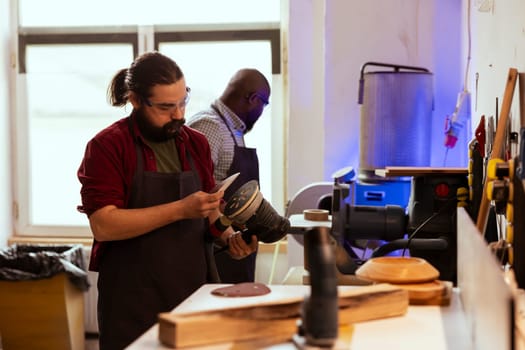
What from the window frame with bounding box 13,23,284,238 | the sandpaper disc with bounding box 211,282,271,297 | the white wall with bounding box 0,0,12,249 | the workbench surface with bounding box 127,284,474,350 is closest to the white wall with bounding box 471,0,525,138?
the workbench surface with bounding box 127,284,474,350

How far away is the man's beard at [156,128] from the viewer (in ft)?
7.88

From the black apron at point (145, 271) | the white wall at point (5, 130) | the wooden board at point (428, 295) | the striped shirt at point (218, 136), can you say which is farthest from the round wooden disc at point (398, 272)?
the white wall at point (5, 130)

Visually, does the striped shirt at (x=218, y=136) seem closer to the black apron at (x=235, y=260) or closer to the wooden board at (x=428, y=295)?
the black apron at (x=235, y=260)

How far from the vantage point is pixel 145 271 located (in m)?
2.33

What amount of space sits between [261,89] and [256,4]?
1.49 meters

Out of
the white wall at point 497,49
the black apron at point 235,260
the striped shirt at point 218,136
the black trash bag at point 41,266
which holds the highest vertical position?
the white wall at point 497,49

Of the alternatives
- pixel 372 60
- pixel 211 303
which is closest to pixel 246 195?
pixel 211 303

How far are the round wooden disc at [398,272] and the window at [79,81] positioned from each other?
3245 millimetres

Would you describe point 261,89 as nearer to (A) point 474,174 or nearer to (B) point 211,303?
(A) point 474,174

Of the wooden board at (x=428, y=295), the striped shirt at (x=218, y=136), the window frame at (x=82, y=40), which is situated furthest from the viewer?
the window frame at (x=82, y=40)

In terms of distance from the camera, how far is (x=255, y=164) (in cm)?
360

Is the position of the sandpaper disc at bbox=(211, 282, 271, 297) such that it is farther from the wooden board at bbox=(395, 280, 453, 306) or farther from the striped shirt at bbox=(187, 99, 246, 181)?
the striped shirt at bbox=(187, 99, 246, 181)

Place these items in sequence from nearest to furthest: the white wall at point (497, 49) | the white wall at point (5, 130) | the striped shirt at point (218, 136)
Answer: the white wall at point (497, 49)
the striped shirt at point (218, 136)
the white wall at point (5, 130)

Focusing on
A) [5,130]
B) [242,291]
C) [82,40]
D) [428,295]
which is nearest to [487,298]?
[428,295]
